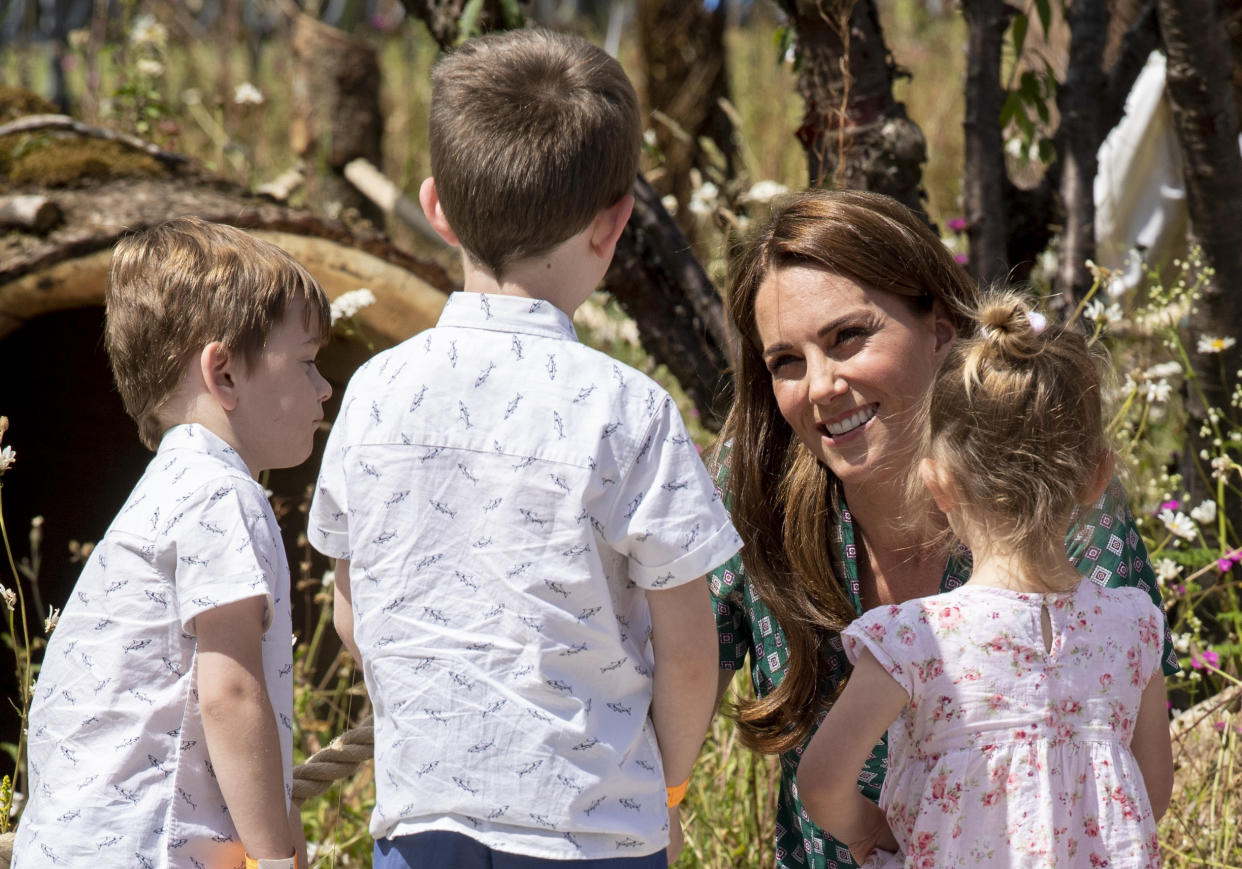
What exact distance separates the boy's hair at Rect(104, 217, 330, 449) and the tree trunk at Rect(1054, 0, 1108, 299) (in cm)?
195

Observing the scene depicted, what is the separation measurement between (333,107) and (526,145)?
14.5ft

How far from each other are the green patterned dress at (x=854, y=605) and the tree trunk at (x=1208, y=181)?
3.07 ft

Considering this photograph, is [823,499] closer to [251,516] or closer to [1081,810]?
[1081,810]

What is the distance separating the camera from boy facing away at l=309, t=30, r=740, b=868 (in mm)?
1397

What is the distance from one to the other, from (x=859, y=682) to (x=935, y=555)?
555mm

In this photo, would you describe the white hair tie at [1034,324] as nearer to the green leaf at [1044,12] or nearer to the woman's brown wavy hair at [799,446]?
the woman's brown wavy hair at [799,446]

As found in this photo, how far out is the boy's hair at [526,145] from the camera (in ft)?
4.72

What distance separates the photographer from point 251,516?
1.61m

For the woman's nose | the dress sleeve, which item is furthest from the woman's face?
the dress sleeve

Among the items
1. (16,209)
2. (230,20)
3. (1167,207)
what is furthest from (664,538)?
(230,20)

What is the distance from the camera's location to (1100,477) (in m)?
1.61

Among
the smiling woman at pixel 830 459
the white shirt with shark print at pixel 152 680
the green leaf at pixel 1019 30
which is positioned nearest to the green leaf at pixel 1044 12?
the green leaf at pixel 1019 30

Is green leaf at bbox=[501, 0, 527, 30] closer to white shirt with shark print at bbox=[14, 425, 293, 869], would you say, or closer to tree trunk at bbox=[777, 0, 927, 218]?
tree trunk at bbox=[777, 0, 927, 218]

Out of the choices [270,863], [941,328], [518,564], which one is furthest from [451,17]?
[270,863]
